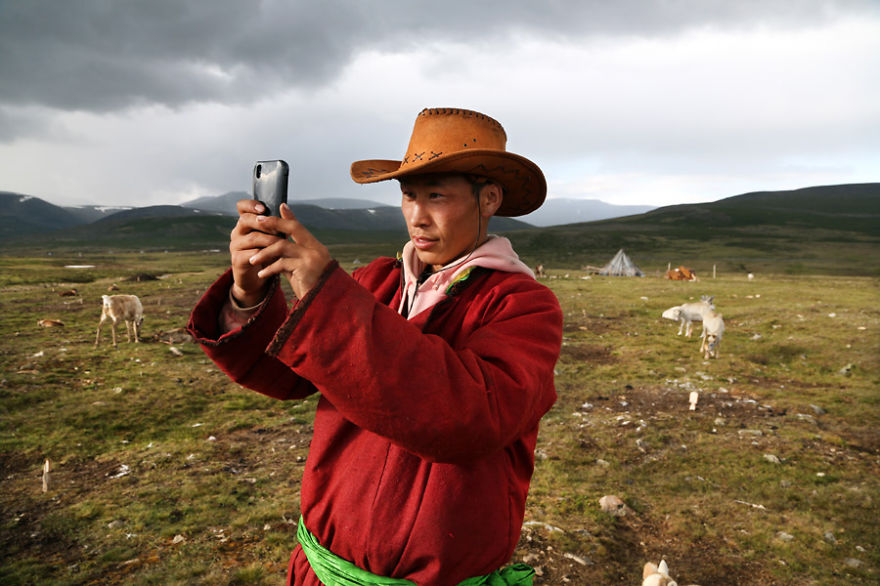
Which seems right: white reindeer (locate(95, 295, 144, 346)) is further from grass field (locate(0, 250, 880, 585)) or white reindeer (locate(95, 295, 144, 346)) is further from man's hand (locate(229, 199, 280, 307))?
man's hand (locate(229, 199, 280, 307))

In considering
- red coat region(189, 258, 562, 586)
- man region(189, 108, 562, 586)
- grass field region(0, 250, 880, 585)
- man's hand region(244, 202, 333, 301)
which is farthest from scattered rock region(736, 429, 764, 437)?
man's hand region(244, 202, 333, 301)

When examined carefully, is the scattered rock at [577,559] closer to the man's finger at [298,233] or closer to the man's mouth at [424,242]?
the man's mouth at [424,242]

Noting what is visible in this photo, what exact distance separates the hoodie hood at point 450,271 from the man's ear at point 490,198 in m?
0.11

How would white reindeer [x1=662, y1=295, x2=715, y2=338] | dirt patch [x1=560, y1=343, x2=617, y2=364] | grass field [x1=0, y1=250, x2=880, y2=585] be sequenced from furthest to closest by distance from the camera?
white reindeer [x1=662, y1=295, x2=715, y2=338] → dirt patch [x1=560, y1=343, x2=617, y2=364] → grass field [x1=0, y1=250, x2=880, y2=585]

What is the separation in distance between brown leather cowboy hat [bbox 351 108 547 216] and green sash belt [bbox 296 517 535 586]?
1352mm

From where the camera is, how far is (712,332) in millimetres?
11031

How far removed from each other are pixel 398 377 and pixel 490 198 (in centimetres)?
103

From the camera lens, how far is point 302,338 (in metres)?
1.03

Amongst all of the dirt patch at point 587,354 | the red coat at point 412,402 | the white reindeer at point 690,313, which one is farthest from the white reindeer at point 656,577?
the white reindeer at point 690,313

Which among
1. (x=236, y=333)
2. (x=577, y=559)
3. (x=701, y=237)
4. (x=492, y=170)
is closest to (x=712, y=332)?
(x=577, y=559)

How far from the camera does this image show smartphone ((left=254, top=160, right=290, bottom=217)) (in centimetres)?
126

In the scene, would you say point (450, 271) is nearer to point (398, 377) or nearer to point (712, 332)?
point (398, 377)

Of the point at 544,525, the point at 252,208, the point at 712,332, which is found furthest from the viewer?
the point at 712,332

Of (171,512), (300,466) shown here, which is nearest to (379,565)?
(171,512)
